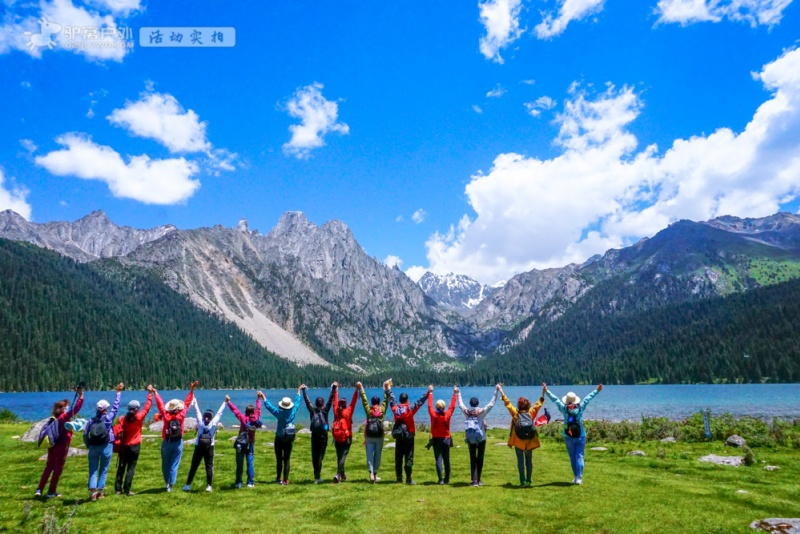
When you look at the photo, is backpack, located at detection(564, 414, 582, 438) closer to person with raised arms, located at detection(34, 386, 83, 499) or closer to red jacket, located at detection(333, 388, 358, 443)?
red jacket, located at detection(333, 388, 358, 443)

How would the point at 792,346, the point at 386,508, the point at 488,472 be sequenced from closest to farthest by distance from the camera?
the point at 386,508
the point at 488,472
the point at 792,346

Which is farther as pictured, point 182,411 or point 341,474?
point 341,474

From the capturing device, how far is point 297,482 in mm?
19422

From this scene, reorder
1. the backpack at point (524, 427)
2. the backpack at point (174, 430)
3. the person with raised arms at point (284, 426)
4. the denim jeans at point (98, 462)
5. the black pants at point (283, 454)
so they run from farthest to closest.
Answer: the black pants at point (283, 454) → the person with raised arms at point (284, 426) → the backpack at point (524, 427) → the backpack at point (174, 430) → the denim jeans at point (98, 462)

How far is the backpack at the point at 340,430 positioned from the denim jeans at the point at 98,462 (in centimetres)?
794

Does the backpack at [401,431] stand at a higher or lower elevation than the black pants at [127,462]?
higher

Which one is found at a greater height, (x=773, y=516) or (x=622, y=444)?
(x=773, y=516)

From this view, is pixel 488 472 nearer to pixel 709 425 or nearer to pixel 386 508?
pixel 386 508

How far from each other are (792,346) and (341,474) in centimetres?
24490

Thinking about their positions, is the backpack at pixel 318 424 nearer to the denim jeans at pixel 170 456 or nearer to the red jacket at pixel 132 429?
the denim jeans at pixel 170 456

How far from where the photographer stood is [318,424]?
726 inches

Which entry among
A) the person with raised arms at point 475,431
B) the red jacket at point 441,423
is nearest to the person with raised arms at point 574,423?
the person with raised arms at point 475,431

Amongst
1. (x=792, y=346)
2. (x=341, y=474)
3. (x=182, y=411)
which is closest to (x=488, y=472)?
(x=341, y=474)

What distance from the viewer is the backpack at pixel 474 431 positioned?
17.5 meters
